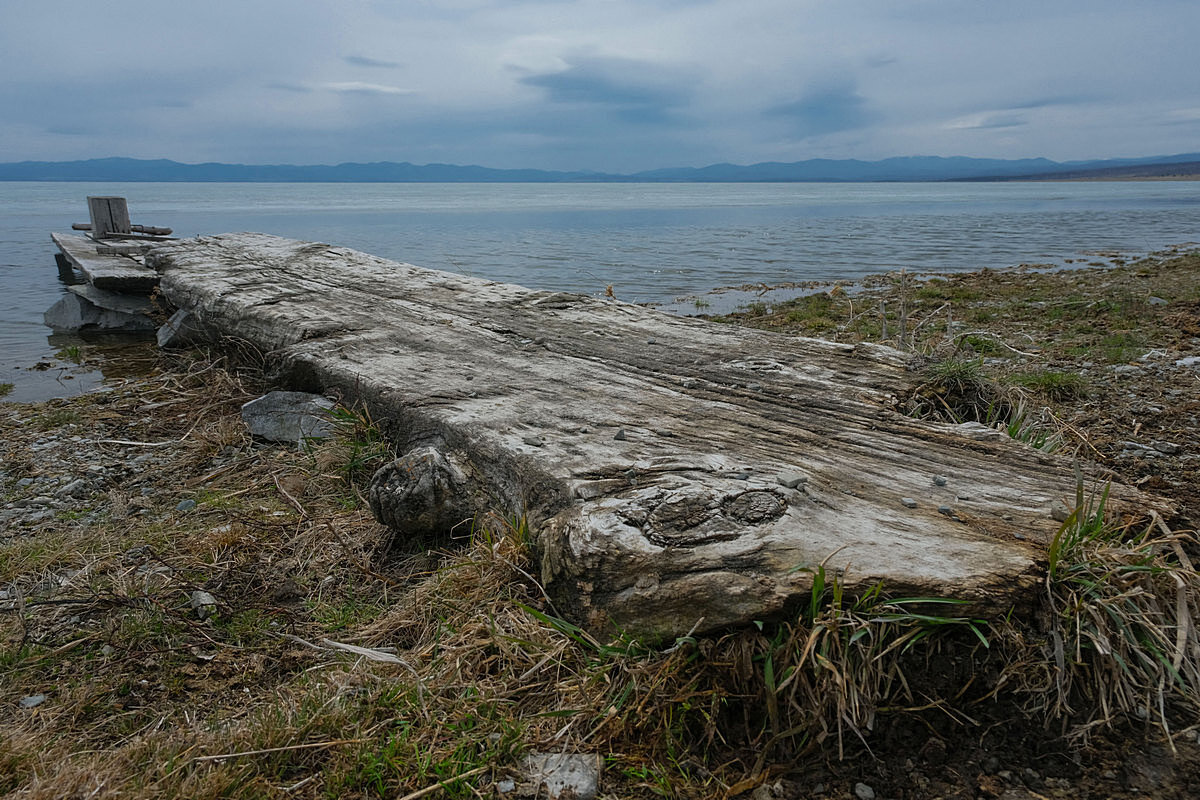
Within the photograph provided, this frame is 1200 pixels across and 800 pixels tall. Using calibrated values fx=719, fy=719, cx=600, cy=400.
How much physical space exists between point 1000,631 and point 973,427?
1239mm

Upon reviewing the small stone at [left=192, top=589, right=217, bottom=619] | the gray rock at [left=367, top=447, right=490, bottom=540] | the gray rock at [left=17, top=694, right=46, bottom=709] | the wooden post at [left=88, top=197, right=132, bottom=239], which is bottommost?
the small stone at [left=192, top=589, right=217, bottom=619]

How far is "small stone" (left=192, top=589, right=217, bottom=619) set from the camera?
2.78 meters

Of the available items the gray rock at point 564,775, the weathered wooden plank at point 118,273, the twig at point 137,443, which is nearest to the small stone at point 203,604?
the gray rock at point 564,775

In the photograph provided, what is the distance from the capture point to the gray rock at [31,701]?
2.23m

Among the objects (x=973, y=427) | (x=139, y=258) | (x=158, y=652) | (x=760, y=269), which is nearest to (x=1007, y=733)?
(x=973, y=427)

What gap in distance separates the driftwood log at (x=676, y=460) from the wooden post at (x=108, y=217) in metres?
11.7

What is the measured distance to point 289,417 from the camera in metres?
4.79

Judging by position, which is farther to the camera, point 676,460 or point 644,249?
point 644,249

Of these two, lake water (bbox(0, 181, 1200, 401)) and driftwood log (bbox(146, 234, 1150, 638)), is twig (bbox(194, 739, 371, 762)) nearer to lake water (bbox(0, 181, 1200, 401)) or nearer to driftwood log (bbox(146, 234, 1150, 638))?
driftwood log (bbox(146, 234, 1150, 638))

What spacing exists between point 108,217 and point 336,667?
15.6 metres

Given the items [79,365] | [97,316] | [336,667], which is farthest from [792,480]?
[97,316]

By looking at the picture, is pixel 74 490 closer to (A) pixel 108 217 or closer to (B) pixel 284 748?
(B) pixel 284 748

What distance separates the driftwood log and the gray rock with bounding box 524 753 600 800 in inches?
15.6

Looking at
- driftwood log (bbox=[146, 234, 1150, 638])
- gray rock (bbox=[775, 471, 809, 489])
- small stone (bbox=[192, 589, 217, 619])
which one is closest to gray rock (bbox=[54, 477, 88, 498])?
driftwood log (bbox=[146, 234, 1150, 638])
